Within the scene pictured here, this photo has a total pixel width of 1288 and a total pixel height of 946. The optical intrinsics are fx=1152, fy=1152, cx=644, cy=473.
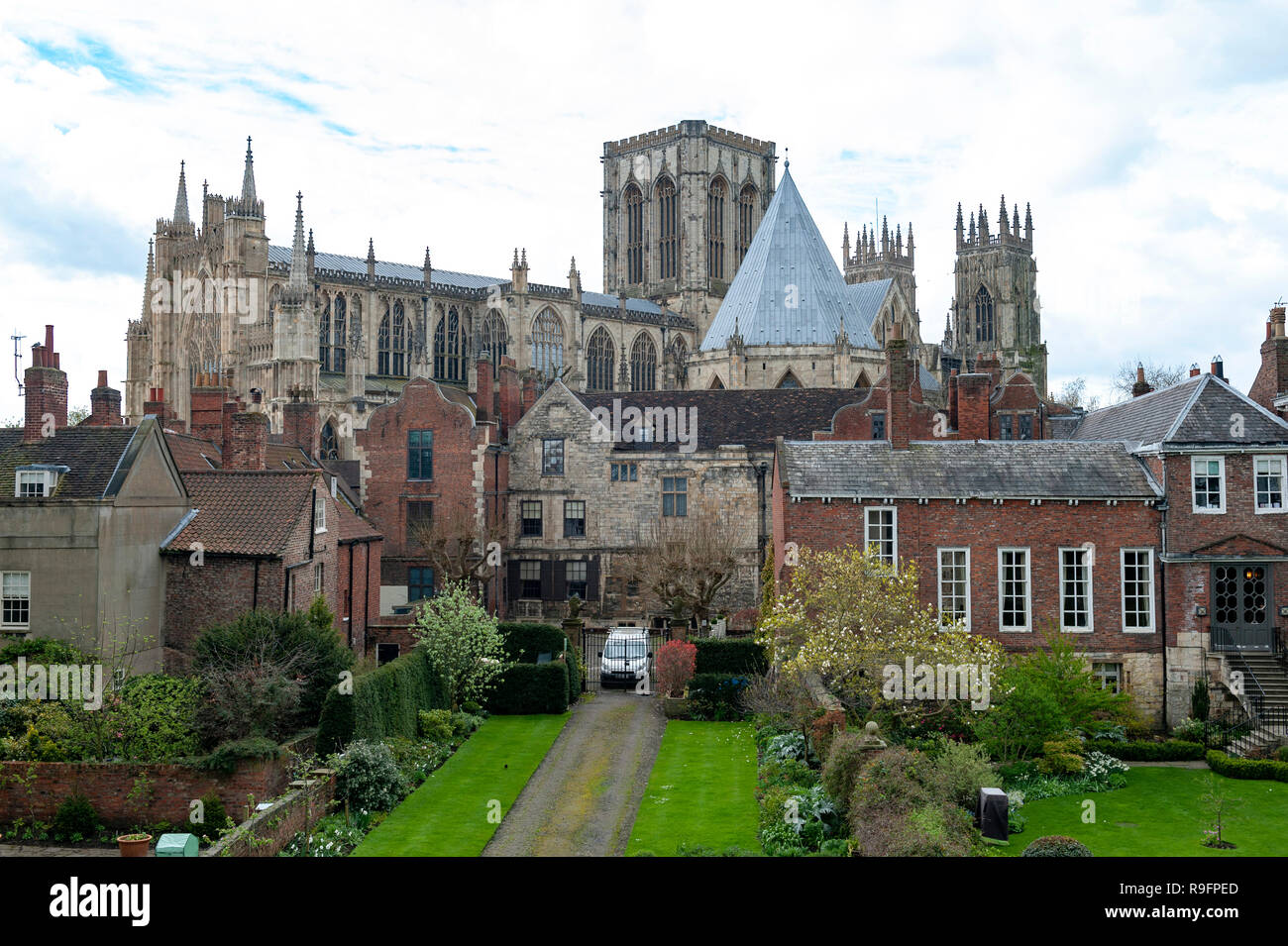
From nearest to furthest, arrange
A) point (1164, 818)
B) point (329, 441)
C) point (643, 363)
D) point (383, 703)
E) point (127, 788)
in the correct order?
point (127, 788), point (1164, 818), point (383, 703), point (329, 441), point (643, 363)

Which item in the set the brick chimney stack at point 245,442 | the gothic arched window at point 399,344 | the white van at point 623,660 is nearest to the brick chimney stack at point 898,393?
the white van at point 623,660

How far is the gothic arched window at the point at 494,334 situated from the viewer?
292ft

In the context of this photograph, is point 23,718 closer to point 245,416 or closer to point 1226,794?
point 245,416

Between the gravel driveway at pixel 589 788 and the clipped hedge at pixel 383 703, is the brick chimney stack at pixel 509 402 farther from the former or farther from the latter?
the clipped hedge at pixel 383 703

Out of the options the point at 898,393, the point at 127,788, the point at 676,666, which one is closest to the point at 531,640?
the point at 676,666

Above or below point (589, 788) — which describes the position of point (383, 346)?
above

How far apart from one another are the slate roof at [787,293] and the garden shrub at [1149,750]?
38.6 m

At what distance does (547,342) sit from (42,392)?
60.3m

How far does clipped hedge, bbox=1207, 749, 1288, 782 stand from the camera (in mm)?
25734

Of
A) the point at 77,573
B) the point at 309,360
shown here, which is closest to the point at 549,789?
the point at 77,573

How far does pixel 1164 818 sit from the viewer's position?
74.1 feet

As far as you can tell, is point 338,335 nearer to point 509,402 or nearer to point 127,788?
point 509,402

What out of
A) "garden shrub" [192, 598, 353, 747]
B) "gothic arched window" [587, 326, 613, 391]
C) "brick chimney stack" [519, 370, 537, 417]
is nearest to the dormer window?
"garden shrub" [192, 598, 353, 747]
